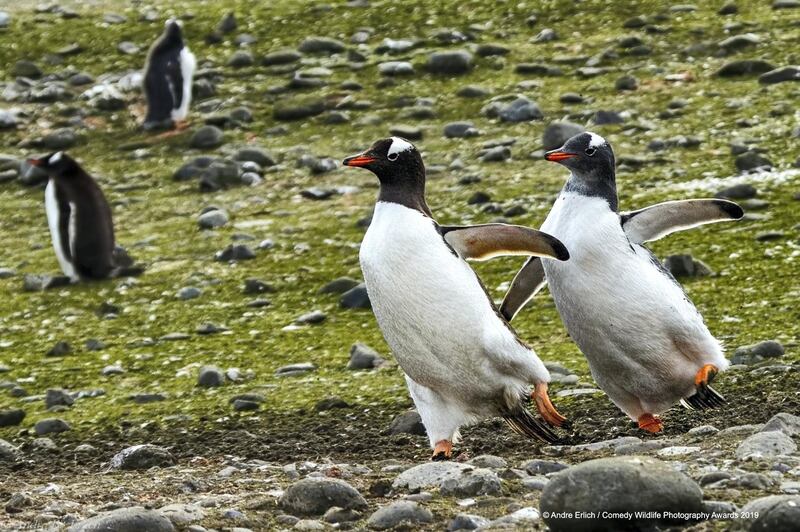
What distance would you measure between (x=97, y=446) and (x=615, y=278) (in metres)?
2.38

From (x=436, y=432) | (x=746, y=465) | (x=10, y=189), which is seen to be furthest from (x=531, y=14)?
(x=746, y=465)

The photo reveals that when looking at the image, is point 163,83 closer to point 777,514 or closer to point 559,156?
point 559,156

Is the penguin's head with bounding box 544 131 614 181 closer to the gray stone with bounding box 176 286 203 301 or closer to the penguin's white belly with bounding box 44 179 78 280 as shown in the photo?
the gray stone with bounding box 176 286 203 301

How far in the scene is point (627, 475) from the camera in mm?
3619

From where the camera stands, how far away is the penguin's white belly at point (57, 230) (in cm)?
995

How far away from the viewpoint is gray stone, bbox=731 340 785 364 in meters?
6.44

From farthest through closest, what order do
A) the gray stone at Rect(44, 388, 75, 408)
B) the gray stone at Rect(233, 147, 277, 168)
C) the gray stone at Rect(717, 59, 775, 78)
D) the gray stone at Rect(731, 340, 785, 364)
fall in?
the gray stone at Rect(717, 59, 775, 78) < the gray stone at Rect(233, 147, 277, 168) < the gray stone at Rect(44, 388, 75, 408) < the gray stone at Rect(731, 340, 785, 364)

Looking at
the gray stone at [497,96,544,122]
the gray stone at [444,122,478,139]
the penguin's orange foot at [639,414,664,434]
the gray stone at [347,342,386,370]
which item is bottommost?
the gray stone at [444,122,478,139]

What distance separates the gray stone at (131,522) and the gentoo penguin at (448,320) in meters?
1.58

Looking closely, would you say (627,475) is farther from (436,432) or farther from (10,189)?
(10,189)

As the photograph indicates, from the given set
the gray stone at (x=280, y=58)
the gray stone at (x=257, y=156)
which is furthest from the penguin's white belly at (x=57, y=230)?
the gray stone at (x=280, y=58)

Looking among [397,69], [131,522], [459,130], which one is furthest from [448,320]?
[397,69]

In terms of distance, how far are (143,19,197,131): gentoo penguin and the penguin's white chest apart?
26.3 ft

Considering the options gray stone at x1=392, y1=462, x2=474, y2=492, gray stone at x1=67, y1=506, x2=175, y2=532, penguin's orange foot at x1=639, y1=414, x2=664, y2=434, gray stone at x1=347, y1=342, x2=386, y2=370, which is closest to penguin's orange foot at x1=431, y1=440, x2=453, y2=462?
gray stone at x1=392, y1=462, x2=474, y2=492
